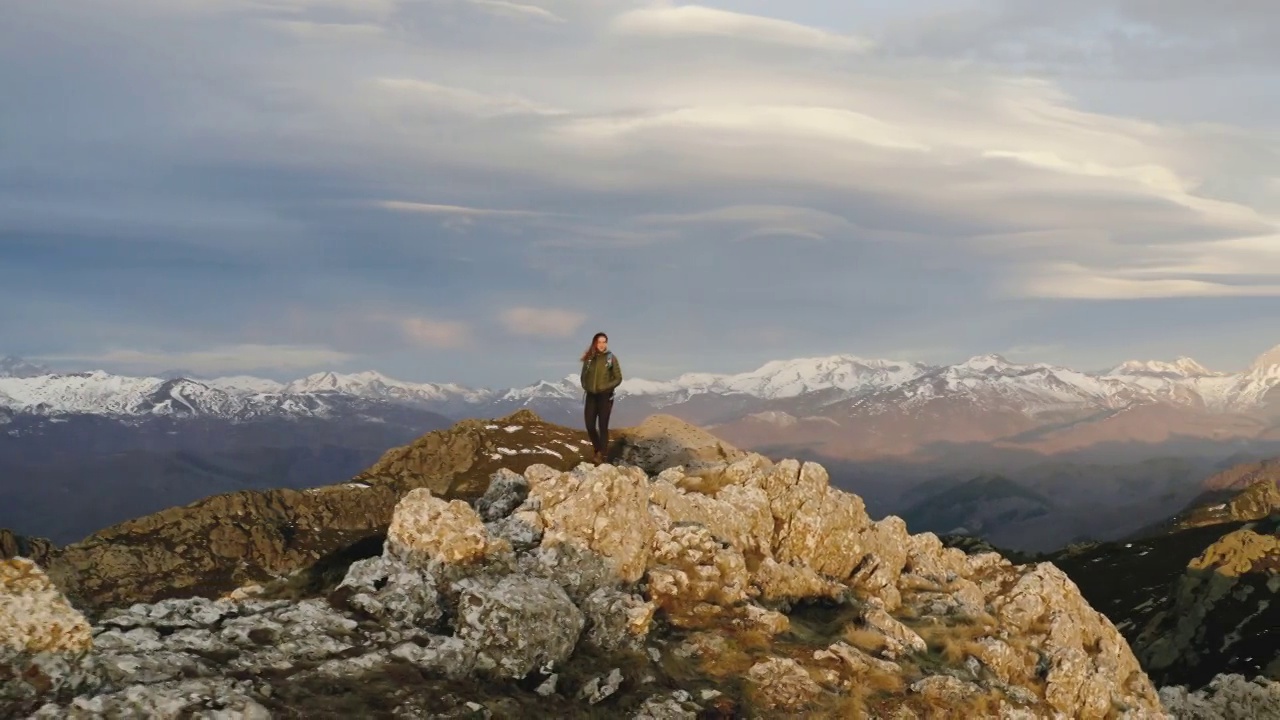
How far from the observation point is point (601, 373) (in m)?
41.1

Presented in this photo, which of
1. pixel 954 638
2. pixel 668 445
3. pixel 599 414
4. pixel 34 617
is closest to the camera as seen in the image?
pixel 34 617

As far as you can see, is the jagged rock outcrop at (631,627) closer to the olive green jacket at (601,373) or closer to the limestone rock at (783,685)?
the limestone rock at (783,685)

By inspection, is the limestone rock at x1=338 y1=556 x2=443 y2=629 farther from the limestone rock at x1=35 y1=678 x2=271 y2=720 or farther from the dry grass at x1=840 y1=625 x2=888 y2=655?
the dry grass at x1=840 y1=625 x2=888 y2=655

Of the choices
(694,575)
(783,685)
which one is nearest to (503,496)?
(694,575)

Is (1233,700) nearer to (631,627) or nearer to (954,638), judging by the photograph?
(954,638)

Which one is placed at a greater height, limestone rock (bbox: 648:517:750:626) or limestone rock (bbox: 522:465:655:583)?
limestone rock (bbox: 522:465:655:583)

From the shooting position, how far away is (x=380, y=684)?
74.4 feet

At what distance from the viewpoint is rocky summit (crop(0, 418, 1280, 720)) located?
20953 mm

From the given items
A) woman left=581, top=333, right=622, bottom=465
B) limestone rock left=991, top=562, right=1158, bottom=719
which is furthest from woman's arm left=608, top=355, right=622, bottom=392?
limestone rock left=991, top=562, right=1158, bottom=719

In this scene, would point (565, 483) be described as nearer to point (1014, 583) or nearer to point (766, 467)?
point (766, 467)

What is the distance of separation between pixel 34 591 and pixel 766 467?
105ft

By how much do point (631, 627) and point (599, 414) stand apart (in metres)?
14.9

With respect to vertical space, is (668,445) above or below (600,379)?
below

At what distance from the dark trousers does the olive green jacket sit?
52 cm
